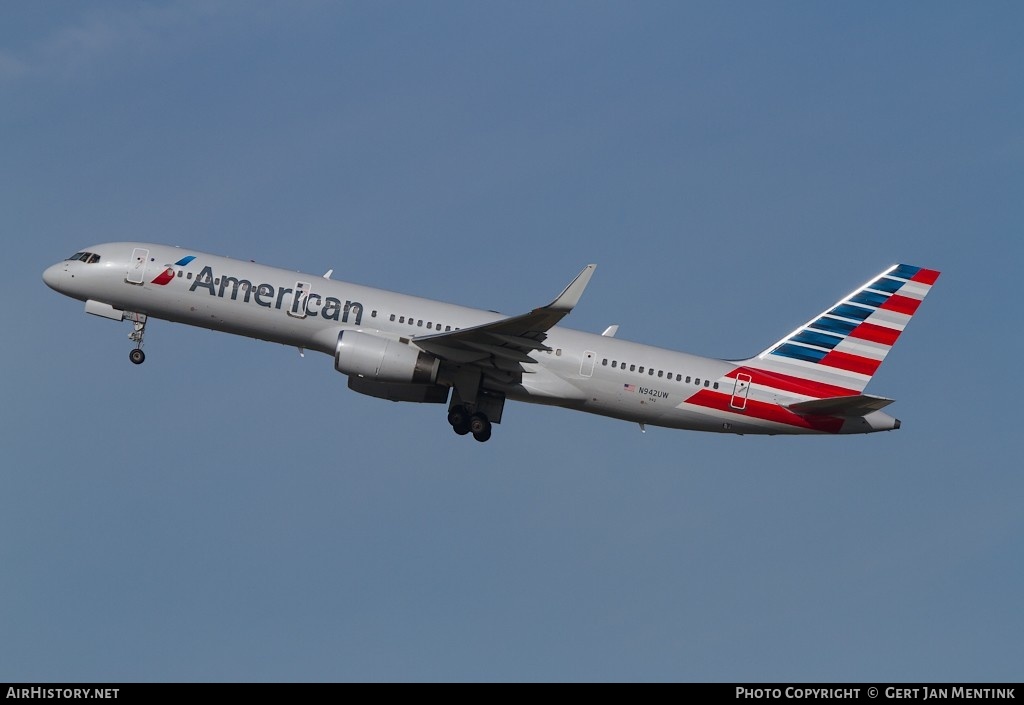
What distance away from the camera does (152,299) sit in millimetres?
49344

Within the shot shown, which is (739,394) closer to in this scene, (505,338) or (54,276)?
(505,338)

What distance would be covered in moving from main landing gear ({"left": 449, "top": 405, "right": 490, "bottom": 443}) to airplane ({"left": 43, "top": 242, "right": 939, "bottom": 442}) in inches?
2.0

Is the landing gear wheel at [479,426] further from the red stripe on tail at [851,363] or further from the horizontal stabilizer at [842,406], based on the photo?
the red stripe on tail at [851,363]

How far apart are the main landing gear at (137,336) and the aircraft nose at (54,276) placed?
336cm

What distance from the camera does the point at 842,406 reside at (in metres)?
46.9

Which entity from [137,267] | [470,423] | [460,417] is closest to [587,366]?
[470,423]

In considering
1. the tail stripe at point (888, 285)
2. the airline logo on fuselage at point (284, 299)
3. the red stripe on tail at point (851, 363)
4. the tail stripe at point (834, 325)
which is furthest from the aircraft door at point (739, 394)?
the airline logo on fuselage at point (284, 299)

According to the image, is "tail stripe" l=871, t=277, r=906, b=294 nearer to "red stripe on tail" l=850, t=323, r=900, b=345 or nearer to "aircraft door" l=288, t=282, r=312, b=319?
"red stripe on tail" l=850, t=323, r=900, b=345

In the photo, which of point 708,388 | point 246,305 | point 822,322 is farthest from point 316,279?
point 822,322

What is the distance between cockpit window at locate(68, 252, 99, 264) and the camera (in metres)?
50.3

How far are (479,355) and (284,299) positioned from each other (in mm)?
7647

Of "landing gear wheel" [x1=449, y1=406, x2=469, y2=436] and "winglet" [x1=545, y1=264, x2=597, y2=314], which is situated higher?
"winglet" [x1=545, y1=264, x2=597, y2=314]

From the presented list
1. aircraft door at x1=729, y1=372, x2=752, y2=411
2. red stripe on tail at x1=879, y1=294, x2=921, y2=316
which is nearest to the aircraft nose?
aircraft door at x1=729, y1=372, x2=752, y2=411
